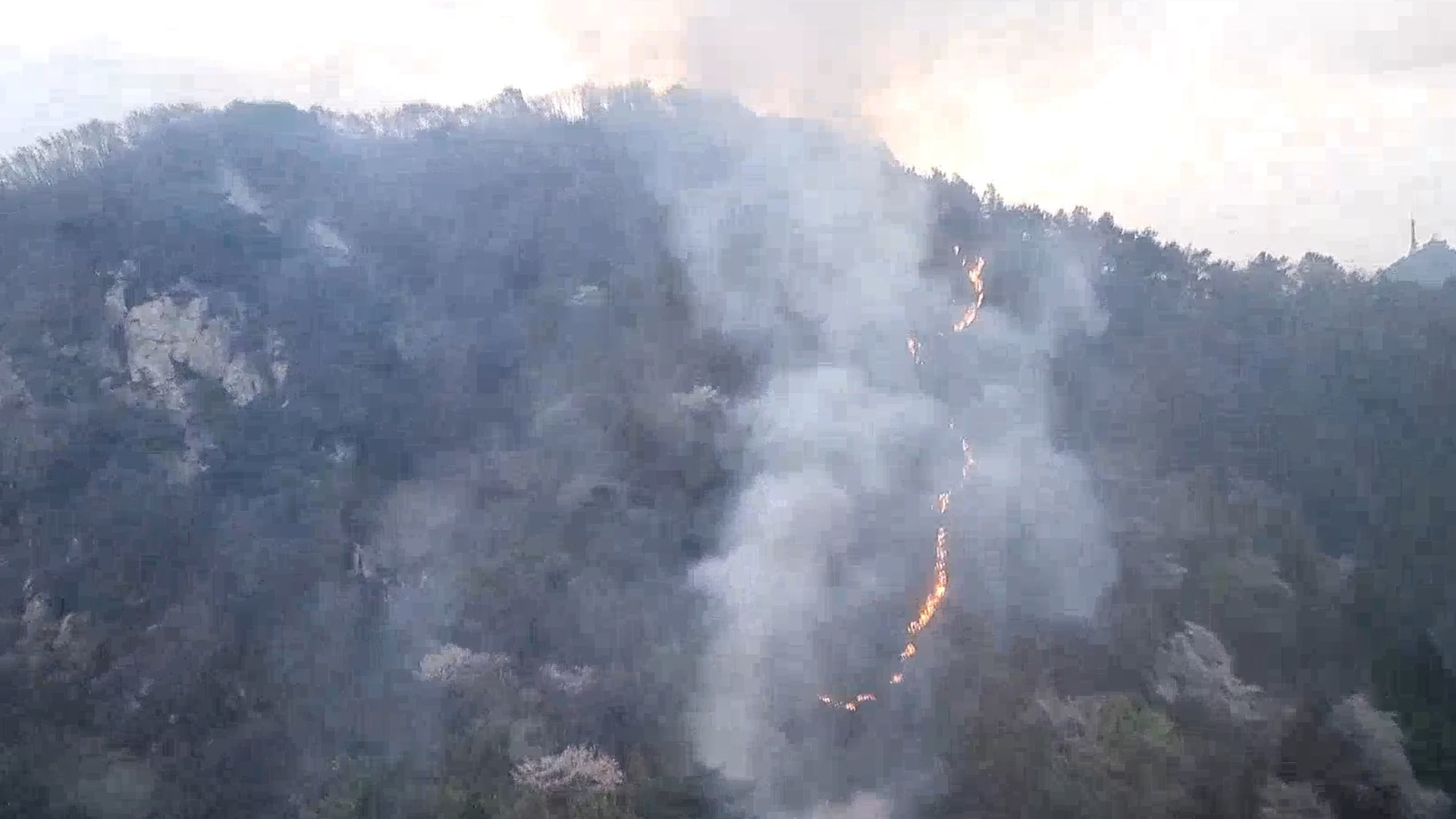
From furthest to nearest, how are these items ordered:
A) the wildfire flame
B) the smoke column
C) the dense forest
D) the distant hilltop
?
the distant hilltop
the smoke column
the wildfire flame
the dense forest

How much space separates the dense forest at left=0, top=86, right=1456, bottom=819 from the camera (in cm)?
1842

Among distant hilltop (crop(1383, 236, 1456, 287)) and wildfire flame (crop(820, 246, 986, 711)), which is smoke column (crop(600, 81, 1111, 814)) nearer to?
wildfire flame (crop(820, 246, 986, 711))

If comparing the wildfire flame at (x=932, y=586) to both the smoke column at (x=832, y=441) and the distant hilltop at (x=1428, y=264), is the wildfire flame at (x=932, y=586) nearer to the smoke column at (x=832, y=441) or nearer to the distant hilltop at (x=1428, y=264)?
the smoke column at (x=832, y=441)

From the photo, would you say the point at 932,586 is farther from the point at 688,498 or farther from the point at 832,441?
the point at 688,498

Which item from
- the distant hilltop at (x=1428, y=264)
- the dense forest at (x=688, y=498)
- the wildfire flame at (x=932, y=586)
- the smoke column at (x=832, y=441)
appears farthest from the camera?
the distant hilltop at (x=1428, y=264)

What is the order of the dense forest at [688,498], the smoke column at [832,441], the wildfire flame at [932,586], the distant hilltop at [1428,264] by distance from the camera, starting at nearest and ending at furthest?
the dense forest at [688,498] < the wildfire flame at [932,586] < the smoke column at [832,441] < the distant hilltop at [1428,264]

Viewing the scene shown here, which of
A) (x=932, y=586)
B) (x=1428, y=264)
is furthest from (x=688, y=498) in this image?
(x=1428, y=264)

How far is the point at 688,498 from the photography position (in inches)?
976

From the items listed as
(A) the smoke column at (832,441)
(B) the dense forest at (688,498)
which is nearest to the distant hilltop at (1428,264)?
(B) the dense forest at (688,498)

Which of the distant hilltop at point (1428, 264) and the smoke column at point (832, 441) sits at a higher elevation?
the distant hilltop at point (1428, 264)

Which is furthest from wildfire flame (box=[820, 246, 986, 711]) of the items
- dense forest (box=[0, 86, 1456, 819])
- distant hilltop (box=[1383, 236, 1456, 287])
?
distant hilltop (box=[1383, 236, 1456, 287])

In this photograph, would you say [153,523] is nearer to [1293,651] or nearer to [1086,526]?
[1086,526]

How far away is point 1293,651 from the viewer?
2100cm

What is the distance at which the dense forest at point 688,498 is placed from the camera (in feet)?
60.4
